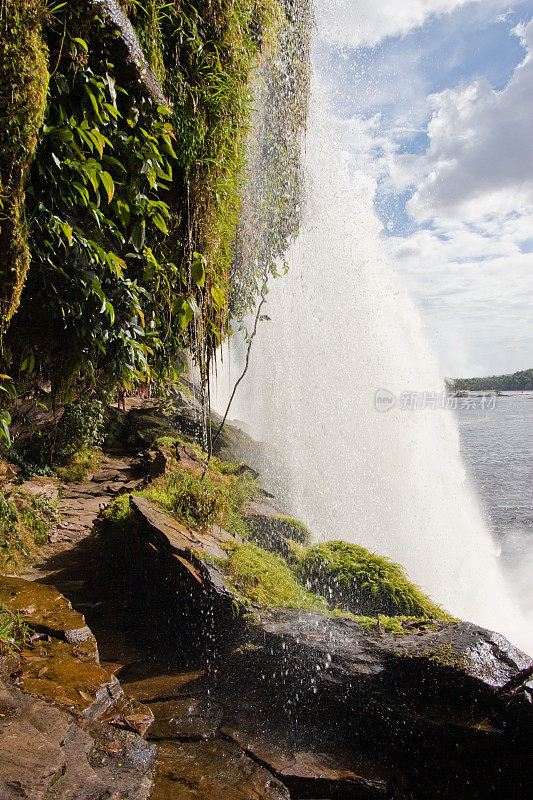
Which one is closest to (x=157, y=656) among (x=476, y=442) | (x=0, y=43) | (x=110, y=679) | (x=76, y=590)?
(x=110, y=679)

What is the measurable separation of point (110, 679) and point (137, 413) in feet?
26.4

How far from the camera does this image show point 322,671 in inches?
144

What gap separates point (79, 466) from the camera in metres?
8.68

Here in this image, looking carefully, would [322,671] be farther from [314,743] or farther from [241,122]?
[241,122]

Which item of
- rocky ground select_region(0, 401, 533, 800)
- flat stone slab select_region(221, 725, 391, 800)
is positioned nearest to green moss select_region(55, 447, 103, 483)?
rocky ground select_region(0, 401, 533, 800)

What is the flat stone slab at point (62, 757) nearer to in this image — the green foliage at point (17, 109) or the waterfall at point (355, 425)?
the green foliage at point (17, 109)

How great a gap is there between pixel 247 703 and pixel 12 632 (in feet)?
6.12

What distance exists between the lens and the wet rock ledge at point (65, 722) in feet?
7.20

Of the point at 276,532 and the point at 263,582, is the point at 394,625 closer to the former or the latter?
the point at 263,582

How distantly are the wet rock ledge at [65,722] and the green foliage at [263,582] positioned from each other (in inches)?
56.1

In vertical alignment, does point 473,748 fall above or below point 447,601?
above

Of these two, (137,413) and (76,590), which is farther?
(137,413)

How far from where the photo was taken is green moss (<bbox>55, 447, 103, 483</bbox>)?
27.5ft

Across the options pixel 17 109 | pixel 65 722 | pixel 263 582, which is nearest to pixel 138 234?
pixel 17 109
